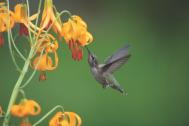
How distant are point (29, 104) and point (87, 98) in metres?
6.42

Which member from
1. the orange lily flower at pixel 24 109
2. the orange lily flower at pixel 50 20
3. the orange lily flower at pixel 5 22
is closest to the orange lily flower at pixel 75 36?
the orange lily flower at pixel 50 20

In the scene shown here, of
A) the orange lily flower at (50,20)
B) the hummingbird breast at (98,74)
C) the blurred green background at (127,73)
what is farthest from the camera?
the blurred green background at (127,73)

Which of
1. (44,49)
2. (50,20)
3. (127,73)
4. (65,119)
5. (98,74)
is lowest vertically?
(65,119)

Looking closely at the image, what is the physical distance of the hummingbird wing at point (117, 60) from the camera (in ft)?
17.9

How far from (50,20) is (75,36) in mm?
193

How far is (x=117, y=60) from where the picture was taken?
18.0 ft

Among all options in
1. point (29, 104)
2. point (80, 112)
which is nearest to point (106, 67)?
point (29, 104)

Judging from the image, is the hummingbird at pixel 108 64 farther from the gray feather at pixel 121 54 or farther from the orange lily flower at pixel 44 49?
the orange lily flower at pixel 44 49

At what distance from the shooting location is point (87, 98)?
35.9ft

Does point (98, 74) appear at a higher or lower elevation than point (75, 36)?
lower

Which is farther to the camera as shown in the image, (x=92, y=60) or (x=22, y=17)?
(x=92, y=60)

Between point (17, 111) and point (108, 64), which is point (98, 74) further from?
point (17, 111)

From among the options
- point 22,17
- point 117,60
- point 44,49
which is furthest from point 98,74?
point 22,17

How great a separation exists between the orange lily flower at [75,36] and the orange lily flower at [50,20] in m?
0.05
